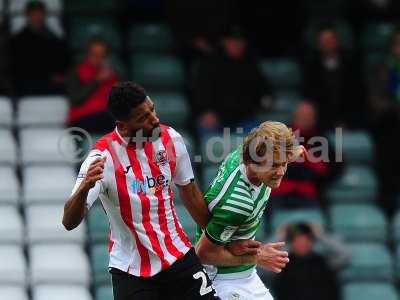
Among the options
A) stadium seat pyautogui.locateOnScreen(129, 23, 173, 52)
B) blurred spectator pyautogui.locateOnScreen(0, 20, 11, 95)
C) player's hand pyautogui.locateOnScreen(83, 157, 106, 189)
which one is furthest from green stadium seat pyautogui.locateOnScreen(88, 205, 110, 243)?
player's hand pyautogui.locateOnScreen(83, 157, 106, 189)

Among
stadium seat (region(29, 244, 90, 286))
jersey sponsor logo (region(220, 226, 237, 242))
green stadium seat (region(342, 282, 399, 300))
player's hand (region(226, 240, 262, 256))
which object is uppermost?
jersey sponsor logo (region(220, 226, 237, 242))

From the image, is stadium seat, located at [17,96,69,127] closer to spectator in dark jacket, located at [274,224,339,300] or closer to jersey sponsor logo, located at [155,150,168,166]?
spectator in dark jacket, located at [274,224,339,300]

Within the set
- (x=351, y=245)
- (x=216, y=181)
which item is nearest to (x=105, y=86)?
(x=351, y=245)

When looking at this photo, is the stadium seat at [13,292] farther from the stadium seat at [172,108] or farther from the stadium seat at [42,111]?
the stadium seat at [172,108]

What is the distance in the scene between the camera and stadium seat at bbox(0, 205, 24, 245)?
9.71 metres

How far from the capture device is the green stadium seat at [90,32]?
37.1ft

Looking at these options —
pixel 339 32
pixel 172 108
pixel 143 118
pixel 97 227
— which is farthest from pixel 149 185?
pixel 339 32

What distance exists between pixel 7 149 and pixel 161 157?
13.7 ft

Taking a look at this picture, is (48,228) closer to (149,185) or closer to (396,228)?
(396,228)

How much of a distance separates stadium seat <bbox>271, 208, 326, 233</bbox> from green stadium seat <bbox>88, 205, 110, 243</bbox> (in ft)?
4.27

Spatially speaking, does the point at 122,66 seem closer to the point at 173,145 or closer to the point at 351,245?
the point at 351,245

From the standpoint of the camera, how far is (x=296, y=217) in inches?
399

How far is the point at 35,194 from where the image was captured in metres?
10.1

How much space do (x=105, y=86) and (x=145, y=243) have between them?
4177 mm
